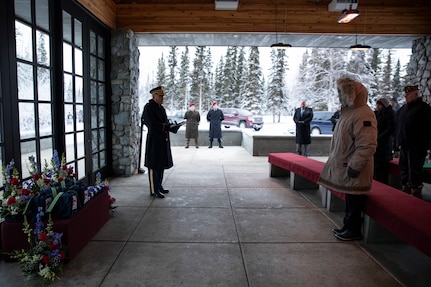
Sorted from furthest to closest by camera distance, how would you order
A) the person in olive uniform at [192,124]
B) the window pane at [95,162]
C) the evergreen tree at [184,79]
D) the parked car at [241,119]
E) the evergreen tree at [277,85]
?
the evergreen tree at [184,79]
the evergreen tree at [277,85]
the parked car at [241,119]
the person in olive uniform at [192,124]
the window pane at [95,162]

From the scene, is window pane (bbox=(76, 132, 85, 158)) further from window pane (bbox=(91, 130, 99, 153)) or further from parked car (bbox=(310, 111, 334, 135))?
parked car (bbox=(310, 111, 334, 135))

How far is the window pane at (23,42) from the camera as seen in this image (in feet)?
10.4

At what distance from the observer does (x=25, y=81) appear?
10.8 ft

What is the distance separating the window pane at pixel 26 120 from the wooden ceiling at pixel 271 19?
3.79 metres

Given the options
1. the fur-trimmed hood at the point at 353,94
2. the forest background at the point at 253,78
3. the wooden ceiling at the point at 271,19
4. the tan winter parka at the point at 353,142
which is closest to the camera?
the tan winter parka at the point at 353,142

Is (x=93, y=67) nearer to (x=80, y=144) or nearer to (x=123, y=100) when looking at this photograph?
(x=123, y=100)

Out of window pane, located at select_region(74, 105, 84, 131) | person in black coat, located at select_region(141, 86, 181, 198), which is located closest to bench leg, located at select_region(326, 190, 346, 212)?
person in black coat, located at select_region(141, 86, 181, 198)

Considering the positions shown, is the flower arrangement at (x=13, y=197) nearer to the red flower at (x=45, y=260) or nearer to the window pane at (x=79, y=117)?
the red flower at (x=45, y=260)

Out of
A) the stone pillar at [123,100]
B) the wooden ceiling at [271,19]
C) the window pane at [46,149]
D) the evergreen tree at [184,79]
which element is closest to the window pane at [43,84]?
→ the window pane at [46,149]

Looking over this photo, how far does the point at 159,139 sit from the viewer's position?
15.4 feet

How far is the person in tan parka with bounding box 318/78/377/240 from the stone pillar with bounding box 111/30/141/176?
425 cm

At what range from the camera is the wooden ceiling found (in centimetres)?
664

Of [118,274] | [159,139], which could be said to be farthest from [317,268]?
[159,139]

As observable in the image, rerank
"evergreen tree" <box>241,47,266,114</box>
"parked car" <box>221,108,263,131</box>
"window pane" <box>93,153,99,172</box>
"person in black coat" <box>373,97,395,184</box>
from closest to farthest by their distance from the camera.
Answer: "person in black coat" <box>373,97,395,184</box> → "window pane" <box>93,153,99,172</box> → "parked car" <box>221,108,263,131</box> → "evergreen tree" <box>241,47,266,114</box>
